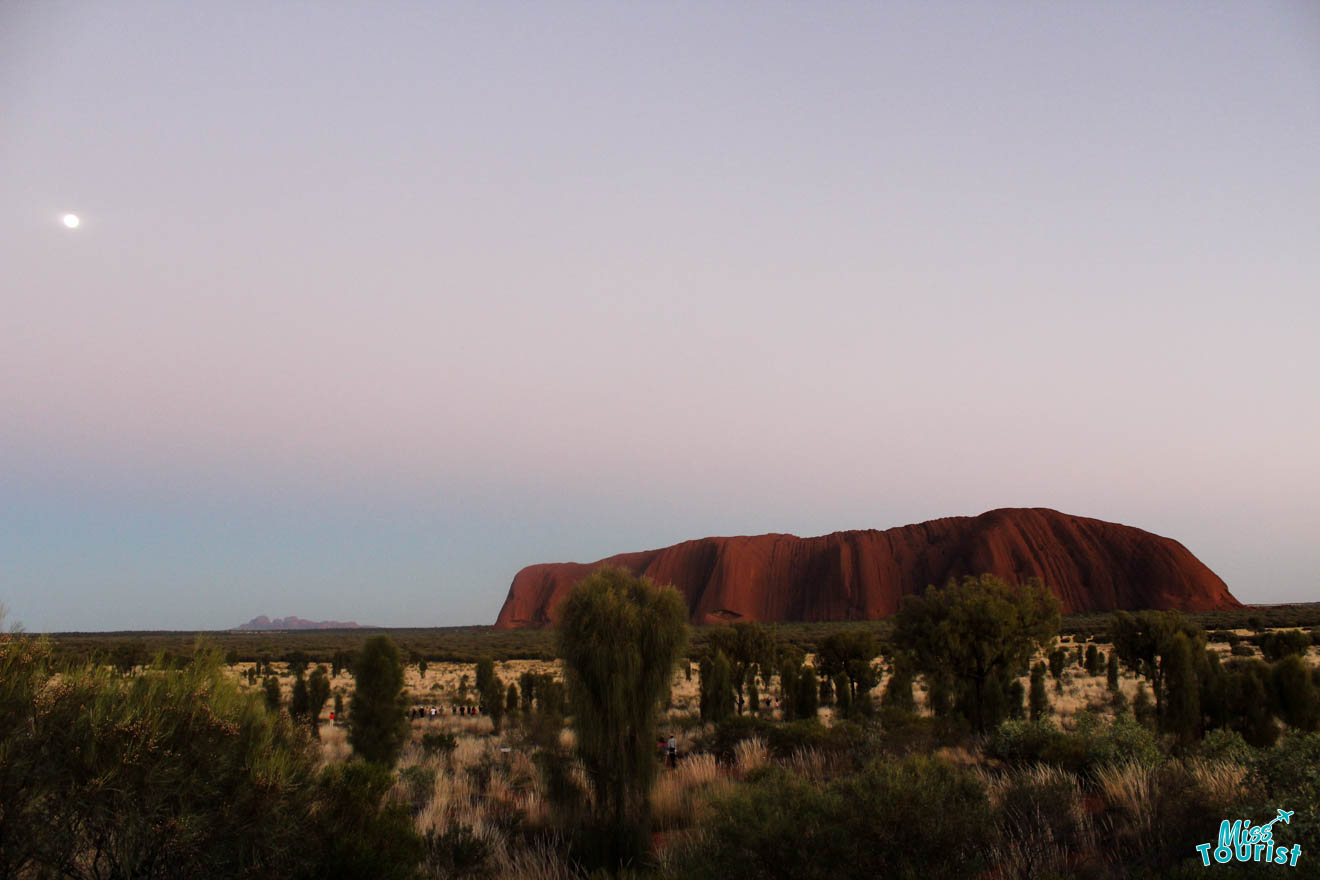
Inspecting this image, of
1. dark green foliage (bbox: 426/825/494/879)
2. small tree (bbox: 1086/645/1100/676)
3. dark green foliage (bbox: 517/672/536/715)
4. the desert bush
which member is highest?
the desert bush

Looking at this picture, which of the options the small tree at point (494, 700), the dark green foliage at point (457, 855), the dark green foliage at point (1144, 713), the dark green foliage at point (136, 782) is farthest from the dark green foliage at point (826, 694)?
the dark green foliage at point (136, 782)

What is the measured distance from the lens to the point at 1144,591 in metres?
106

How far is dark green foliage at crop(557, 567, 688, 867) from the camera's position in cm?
958

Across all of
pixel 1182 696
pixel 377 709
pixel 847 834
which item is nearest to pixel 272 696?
pixel 377 709

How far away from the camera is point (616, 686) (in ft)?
31.6

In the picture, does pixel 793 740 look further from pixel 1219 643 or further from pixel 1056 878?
pixel 1219 643

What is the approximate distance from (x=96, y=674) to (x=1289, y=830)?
8689 mm

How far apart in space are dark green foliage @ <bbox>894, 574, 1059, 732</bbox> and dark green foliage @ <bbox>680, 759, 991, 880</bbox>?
12733 millimetres

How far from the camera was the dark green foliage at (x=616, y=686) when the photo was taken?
9.58m

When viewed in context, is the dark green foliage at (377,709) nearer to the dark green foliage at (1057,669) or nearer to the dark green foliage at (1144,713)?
the dark green foliage at (1144,713)

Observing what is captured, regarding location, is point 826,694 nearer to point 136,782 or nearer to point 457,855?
point 457,855

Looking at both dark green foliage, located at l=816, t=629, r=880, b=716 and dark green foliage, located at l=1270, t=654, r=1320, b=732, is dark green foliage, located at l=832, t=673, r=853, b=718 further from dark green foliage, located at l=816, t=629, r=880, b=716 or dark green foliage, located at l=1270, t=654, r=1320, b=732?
dark green foliage, located at l=1270, t=654, r=1320, b=732

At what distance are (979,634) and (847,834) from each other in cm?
1408

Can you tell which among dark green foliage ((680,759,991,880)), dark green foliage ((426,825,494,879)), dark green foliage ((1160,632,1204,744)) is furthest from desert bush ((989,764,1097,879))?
dark green foliage ((1160,632,1204,744))
